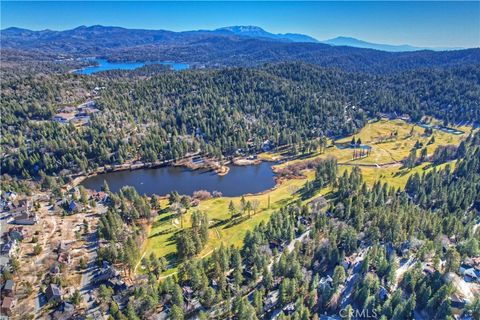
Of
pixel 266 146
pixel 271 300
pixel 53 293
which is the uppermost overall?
pixel 266 146

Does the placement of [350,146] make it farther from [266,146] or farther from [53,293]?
[53,293]

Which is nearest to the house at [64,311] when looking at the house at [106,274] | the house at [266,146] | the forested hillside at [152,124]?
the house at [106,274]

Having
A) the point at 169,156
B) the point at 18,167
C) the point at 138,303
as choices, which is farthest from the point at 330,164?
the point at 18,167

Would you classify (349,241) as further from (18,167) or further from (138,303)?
(18,167)

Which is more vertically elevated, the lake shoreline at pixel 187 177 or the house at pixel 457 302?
the lake shoreline at pixel 187 177

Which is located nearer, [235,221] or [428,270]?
[428,270]

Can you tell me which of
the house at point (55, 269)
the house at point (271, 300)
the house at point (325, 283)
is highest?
the house at point (55, 269)

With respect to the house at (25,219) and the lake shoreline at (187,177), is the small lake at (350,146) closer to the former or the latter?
the lake shoreline at (187,177)

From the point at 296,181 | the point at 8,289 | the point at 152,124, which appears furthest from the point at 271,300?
the point at 152,124
